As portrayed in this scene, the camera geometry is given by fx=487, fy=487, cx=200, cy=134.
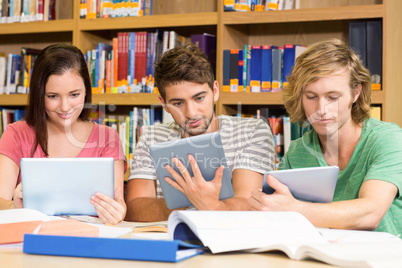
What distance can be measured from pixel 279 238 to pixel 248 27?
2101 millimetres

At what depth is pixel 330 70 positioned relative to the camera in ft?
5.10

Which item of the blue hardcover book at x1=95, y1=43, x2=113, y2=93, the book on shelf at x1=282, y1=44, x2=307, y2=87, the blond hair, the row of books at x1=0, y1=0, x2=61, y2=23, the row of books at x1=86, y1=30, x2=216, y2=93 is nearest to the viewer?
the blond hair

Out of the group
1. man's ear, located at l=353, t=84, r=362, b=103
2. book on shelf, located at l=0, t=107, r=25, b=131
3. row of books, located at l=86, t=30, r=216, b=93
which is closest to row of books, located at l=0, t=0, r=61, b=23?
row of books, located at l=86, t=30, r=216, b=93

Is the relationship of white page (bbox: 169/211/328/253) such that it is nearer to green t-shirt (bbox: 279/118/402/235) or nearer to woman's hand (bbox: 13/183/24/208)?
green t-shirt (bbox: 279/118/402/235)

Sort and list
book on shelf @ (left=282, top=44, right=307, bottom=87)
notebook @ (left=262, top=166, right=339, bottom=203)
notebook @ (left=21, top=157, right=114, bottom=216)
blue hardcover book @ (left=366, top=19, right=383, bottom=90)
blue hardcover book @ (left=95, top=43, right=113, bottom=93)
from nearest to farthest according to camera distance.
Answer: notebook @ (left=262, top=166, right=339, bottom=203)
notebook @ (left=21, top=157, right=114, bottom=216)
blue hardcover book @ (left=366, top=19, right=383, bottom=90)
book on shelf @ (left=282, top=44, right=307, bottom=87)
blue hardcover book @ (left=95, top=43, right=113, bottom=93)

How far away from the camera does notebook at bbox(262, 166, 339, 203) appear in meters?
1.16

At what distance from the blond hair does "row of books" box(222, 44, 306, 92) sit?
82 centimetres

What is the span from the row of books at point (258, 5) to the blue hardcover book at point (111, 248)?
6.19ft

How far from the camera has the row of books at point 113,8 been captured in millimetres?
2762

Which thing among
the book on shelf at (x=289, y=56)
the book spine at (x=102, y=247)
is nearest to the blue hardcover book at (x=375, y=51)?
the book on shelf at (x=289, y=56)

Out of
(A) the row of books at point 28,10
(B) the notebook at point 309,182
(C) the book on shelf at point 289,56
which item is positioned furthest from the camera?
(A) the row of books at point 28,10

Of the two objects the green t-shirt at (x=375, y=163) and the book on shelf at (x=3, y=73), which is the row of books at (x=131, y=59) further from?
the green t-shirt at (x=375, y=163)

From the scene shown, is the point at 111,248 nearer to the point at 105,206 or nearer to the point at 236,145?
the point at 105,206

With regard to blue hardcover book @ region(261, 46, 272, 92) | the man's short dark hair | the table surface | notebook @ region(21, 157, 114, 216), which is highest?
blue hardcover book @ region(261, 46, 272, 92)
